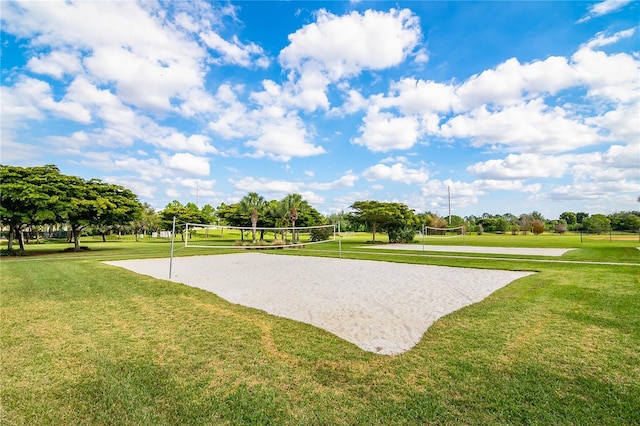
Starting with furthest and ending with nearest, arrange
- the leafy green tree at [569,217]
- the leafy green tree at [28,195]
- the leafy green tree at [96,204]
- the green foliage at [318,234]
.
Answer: the leafy green tree at [569,217] < the green foliage at [318,234] < the leafy green tree at [96,204] < the leafy green tree at [28,195]

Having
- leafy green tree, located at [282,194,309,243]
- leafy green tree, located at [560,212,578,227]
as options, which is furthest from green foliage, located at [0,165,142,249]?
leafy green tree, located at [560,212,578,227]

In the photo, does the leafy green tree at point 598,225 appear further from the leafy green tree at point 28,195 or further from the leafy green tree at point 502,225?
the leafy green tree at point 28,195

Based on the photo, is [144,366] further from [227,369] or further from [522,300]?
[522,300]

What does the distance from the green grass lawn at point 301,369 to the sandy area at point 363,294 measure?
1.49 feet

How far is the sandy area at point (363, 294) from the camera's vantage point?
558 centimetres

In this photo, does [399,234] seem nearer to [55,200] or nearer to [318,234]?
[318,234]

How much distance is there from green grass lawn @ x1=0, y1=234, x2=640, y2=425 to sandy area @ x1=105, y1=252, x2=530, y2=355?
455mm

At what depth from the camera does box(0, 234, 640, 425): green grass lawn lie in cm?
309

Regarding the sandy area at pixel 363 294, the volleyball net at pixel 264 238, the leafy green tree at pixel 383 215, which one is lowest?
the sandy area at pixel 363 294

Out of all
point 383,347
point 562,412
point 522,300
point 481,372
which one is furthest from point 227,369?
point 522,300

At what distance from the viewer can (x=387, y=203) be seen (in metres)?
36.4

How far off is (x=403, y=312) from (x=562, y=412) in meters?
3.60

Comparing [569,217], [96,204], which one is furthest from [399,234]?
[569,217]

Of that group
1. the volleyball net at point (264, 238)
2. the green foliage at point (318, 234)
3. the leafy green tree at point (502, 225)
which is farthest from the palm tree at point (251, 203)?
the leafy green tree at point (502, 225)
